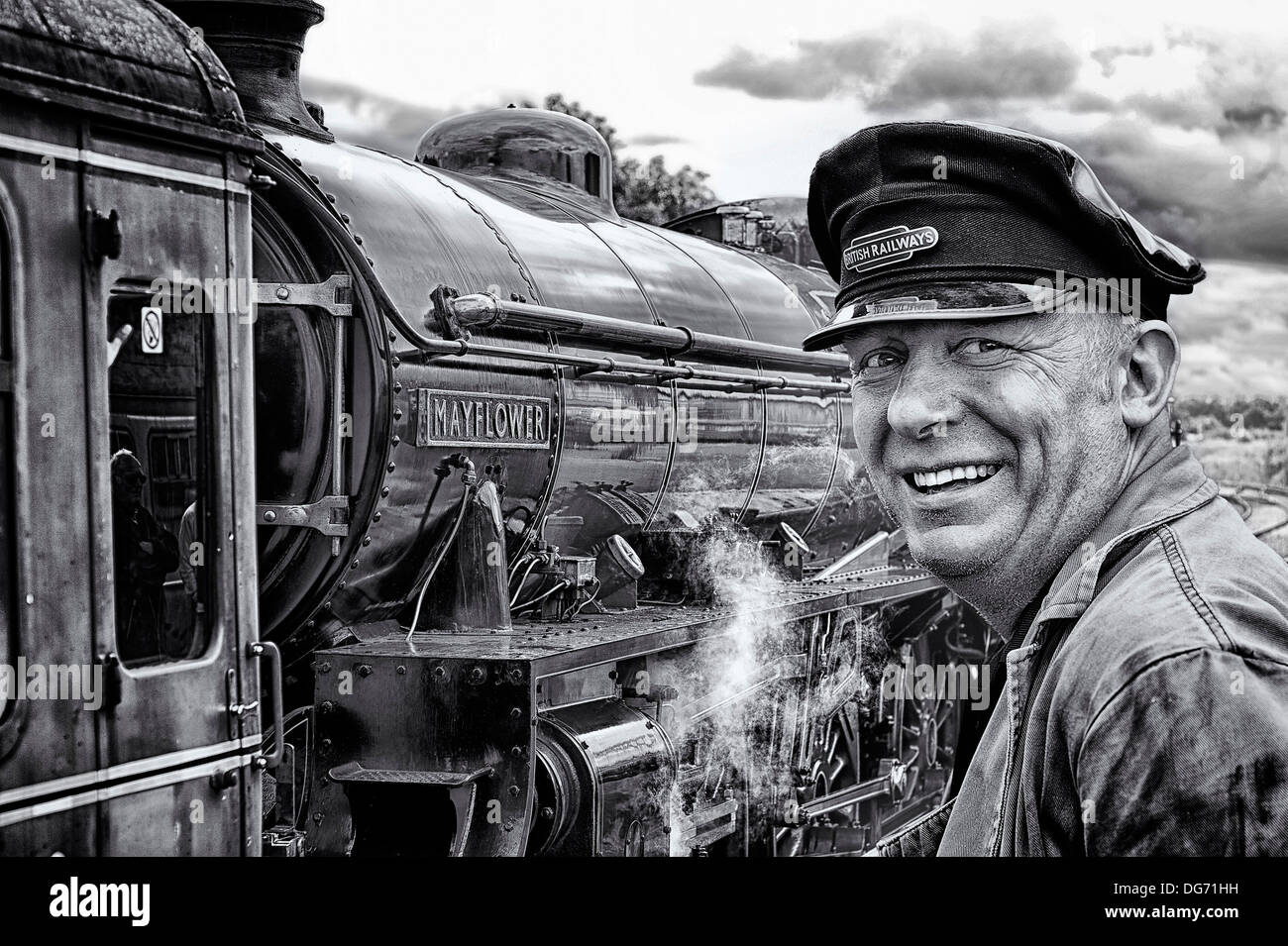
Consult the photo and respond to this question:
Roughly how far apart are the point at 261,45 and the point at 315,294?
3.27ft

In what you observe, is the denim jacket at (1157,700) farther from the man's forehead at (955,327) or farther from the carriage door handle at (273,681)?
the carriage door handle at (273,681)

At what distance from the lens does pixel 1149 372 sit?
1.57 m

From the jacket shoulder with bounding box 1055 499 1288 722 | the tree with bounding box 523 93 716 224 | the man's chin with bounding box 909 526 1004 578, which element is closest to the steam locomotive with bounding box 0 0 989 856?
the man's chin with bounding box 909 526 1004 578

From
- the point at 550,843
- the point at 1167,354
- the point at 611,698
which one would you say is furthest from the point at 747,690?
the point at 1167,354

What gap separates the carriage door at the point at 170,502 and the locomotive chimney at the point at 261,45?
1.47 meters

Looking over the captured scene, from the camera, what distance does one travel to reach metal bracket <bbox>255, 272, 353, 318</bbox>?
11.7 feet

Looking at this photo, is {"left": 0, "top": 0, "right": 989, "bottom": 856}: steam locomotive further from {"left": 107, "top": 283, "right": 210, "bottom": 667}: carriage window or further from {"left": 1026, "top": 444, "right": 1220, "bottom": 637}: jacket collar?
{"left": 1026, "top": 444, "right": 1220, "bottom": 637}: jacket collar

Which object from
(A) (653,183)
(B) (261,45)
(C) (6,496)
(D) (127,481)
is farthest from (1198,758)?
(A) (653,183)

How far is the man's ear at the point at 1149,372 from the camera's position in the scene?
154cm

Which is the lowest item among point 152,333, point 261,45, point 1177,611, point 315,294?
point 1177,611

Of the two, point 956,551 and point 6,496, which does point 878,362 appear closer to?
point 956,551

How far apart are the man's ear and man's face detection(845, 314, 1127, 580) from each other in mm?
25

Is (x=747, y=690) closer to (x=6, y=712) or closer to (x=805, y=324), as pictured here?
(x=805, y=324)

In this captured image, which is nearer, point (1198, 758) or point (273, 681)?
point (1198, 758)
